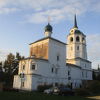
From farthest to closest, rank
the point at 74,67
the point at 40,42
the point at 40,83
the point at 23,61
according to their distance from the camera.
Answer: the point at 74,67 < the point at 40,42 < the point at 23,61 < the point at 40,83

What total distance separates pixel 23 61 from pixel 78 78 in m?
20.9

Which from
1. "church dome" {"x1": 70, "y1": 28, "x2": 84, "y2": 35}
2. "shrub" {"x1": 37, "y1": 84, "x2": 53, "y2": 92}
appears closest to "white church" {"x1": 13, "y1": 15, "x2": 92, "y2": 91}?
"shrub" {"x1": 37, "y1": 84, "x2": 53, "y2": 92}

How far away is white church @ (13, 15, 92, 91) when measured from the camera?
153ft

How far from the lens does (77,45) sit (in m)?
69.7

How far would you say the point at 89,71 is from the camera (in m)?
68.8

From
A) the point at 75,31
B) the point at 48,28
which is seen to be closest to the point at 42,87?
the point at 48,28

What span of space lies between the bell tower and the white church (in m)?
1.26

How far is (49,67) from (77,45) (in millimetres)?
23101

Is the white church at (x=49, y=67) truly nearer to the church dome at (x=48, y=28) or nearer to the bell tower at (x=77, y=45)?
the church dome at (x=48, y=28)

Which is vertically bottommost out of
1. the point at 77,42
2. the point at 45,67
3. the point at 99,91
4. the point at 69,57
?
the point at 99,91

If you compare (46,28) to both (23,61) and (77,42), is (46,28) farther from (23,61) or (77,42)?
(77,42)

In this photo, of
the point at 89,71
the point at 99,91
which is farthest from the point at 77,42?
the point at 99,91

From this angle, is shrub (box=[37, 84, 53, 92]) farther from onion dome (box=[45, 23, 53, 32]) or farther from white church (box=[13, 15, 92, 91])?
onion dome (box=[45, 23, 53, 32])

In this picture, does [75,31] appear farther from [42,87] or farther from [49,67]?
[42,87]
